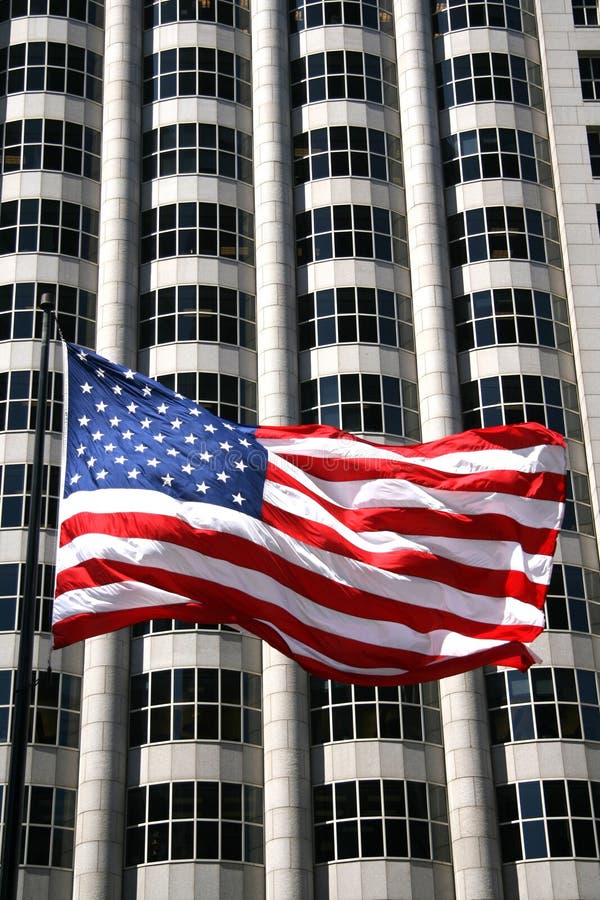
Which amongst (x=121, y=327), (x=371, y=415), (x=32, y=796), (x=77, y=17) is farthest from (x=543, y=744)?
(x=77, y=17)

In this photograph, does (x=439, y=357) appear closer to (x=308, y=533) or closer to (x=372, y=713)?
(x=372, y=713)

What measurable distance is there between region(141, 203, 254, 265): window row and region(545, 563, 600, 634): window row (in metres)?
19.2

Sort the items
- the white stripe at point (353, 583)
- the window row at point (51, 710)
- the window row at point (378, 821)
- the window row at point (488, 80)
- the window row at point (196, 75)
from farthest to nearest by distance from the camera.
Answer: the window row at point (488, 80) → the window row at point (196, 75) → the window row at point (51, 710) → the window row at point (378, 821) → the white stripe at point (353, 583)

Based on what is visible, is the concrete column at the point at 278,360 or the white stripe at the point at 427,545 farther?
the concrete column at the point at 278,360

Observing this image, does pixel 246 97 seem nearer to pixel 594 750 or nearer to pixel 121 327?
pixel 121 327

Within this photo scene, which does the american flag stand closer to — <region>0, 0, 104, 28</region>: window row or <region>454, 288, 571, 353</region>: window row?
<region>454, 288, 571, 353</region>: window row

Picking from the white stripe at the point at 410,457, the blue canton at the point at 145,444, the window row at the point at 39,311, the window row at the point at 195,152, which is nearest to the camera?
the blue canton at the point at 145,444

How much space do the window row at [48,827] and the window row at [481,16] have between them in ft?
128

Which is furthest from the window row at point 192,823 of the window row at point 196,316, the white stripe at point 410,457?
the white stripe at point 410,457

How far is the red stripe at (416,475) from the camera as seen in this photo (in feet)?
96.4

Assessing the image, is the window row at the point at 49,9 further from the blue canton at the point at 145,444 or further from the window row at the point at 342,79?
the blue canton at the point at 145,444

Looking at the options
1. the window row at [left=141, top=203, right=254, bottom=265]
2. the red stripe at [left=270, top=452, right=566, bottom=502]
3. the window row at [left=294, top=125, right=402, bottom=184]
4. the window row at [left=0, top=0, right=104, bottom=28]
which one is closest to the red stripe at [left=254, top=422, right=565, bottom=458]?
the red stripe at [left=270, top=452, right=566, bottom=502]

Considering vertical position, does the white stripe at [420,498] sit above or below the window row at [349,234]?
below

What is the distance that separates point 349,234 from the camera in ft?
207
